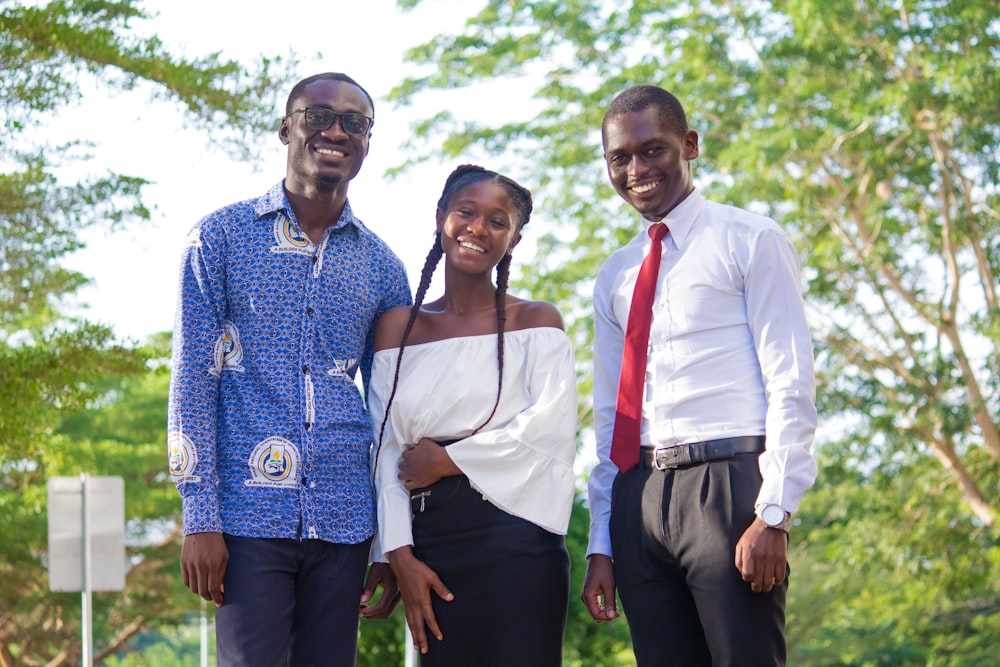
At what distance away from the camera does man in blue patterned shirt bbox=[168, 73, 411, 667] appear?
3.87 metres

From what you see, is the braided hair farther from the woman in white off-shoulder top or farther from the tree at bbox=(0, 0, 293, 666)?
the tree at bbox=(0, 0, 293, 666)

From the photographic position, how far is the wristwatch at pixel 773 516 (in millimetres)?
3643

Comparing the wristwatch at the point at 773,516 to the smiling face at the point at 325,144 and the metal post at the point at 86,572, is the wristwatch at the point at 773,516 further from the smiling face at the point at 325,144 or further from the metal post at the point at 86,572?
the metal post at the point at 86,572

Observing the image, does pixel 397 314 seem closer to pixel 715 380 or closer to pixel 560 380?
pixel 560 380

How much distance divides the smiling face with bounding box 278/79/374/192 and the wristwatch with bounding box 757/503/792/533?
1746mm

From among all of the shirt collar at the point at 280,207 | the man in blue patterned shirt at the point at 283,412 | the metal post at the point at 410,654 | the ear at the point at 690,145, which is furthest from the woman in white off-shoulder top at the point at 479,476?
the ear at the point at 690,145

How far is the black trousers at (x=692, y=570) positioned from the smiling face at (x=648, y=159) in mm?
888

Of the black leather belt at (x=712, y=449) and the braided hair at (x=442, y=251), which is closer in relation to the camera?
the black leather belt at (x=712, y=449)

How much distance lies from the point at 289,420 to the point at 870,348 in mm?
13498

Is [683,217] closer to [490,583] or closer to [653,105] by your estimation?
[653,105]

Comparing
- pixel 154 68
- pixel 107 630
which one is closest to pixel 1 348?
pixel 154 68

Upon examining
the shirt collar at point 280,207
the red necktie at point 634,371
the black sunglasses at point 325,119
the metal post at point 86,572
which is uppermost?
the black sunglasses at point 325,119

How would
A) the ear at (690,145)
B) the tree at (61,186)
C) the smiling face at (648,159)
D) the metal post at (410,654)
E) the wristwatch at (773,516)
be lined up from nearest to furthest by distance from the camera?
the wristwatch at (773,516), the smiling face at (648,159), the ear at (690,145), the metal post at (410,654), the tree at (61,186)

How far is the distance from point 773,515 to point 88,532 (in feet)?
29.4
